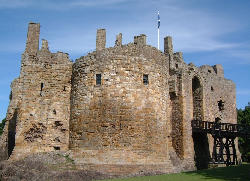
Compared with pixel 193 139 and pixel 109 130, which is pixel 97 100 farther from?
pixel 193 139

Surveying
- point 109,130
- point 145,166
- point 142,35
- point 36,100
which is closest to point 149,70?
point 142,35

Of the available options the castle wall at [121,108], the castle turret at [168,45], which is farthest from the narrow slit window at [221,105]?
the castle wall at [121,108]

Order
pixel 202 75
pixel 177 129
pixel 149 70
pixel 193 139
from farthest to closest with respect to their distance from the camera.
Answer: pixel 202 75
pixel 193 139
pixel 177 129
pixel 149 70

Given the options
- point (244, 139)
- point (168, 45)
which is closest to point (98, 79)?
point (168, 45)

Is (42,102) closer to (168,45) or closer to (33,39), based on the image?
(33,39)

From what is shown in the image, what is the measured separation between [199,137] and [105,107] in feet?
31.2

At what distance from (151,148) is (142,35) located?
681 cm

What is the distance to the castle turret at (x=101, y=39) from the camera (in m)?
21.0

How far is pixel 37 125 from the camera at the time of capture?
65.7ft

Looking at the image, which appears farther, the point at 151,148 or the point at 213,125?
the point at 213,125

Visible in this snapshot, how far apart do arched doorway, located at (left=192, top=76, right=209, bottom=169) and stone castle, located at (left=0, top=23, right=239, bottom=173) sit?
1.17ft

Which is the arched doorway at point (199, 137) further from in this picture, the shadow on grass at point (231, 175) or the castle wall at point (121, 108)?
the shadow on grass at point (231, 175)

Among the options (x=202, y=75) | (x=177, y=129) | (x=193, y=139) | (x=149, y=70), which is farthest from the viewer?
(x=202, y=75)

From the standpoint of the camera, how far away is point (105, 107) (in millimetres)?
18391
